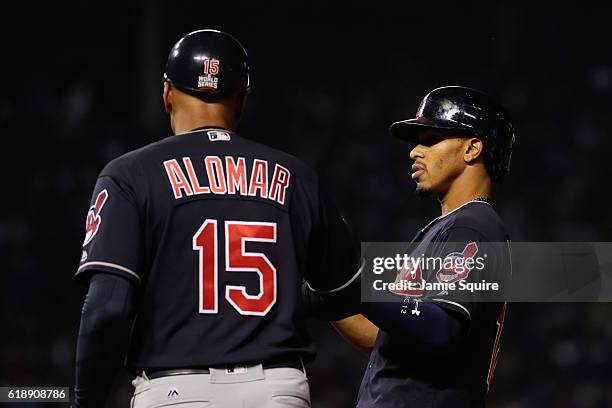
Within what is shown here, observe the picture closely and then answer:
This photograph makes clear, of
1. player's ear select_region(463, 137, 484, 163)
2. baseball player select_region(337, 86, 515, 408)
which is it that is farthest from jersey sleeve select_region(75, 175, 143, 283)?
player's ear select_region(463, 137, 484, 163)

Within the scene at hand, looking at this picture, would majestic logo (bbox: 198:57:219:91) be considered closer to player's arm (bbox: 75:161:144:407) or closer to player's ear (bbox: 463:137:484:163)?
player's arm (bbox: 75:161:144:407)

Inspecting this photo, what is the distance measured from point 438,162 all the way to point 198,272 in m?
1.16

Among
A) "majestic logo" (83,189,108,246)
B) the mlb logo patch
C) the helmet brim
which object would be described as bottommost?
"majestic logo" (83,189,108,246)

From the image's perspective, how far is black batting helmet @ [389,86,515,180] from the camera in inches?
140

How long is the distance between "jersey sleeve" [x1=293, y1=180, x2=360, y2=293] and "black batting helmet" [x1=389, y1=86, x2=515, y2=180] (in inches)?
27.7

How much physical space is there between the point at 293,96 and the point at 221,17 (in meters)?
2.35

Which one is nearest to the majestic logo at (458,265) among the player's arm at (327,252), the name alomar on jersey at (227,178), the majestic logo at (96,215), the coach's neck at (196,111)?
the player's arm at (327,252)

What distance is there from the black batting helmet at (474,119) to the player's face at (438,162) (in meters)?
0.05

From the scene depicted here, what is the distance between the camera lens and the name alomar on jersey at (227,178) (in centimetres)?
280

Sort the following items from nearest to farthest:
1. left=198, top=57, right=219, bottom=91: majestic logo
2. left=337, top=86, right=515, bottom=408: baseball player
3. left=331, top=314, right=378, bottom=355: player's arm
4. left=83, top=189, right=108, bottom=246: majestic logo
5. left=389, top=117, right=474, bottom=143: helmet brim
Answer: left=83, top=189, right=108, bottom=246: majestic logo → left=198, top=57, right=219, bottom=91: majestic logo → left=337, top=86, right=515, bottom=408: baseball player → left=389, top=117, right=474, bottom=143: helmet brim → left=331, top=314, right=378, bottom=355: player's arm

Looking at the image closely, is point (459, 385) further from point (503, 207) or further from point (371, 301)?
point (503, 207)

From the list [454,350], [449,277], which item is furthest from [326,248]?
[454,350]

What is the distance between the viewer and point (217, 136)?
2.92 meters

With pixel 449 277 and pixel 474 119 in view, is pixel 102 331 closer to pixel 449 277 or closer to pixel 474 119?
pixel 449 277
